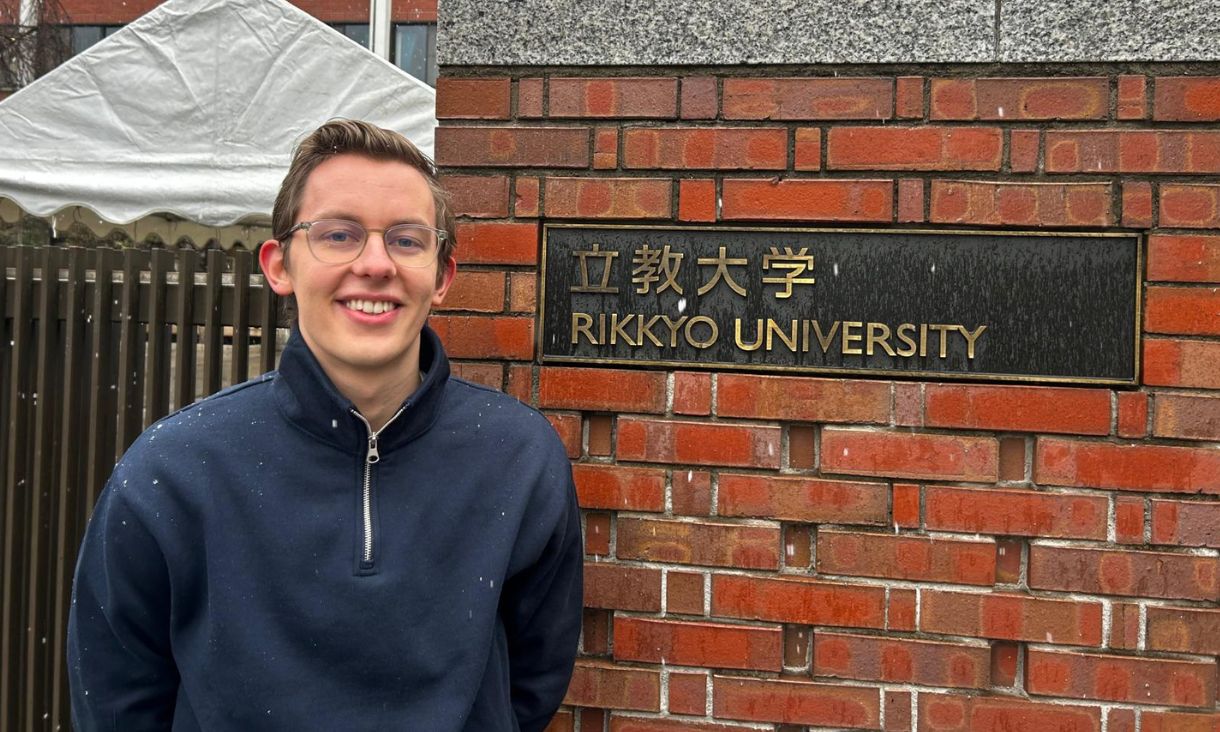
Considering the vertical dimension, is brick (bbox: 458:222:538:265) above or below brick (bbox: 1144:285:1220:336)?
above

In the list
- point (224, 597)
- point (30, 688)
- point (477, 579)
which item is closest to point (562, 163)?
point (477, 579)

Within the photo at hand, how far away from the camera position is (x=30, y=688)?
352cm

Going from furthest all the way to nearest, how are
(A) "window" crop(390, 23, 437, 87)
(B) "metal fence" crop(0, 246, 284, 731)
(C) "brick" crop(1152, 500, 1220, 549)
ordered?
(A) "window" crop(390, 23, 437, 87) < (B) "metal fence" crop(0, 246, 284, 731) < (C) "brick" crop(1152, 500, 1220, 549)

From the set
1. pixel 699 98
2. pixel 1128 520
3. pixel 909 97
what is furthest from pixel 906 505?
pixel 699 98

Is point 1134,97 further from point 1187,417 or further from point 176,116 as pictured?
point 176,116

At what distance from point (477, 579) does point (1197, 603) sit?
1.42m

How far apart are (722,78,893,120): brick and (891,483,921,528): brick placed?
0.76m

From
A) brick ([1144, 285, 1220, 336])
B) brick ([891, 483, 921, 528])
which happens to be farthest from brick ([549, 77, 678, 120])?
brick ([1144, 285, 1220, 336])

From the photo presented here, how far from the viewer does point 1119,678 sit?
6.68 feet

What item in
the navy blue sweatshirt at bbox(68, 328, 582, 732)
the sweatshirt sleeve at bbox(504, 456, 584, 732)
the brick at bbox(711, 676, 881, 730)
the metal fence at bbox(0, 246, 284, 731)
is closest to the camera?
the navy blue sweatshirt at bbox(68, 328, 582, 732)

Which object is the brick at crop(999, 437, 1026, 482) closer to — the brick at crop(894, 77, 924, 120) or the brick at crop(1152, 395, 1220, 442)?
the brick at crop(1152, 395, 1220, 442)

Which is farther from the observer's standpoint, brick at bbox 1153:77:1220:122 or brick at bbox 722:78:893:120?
brick at bbox 722:78:893:120

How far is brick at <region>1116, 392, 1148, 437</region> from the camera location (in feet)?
6.68

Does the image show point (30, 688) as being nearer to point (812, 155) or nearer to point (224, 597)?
point (224, 597)
